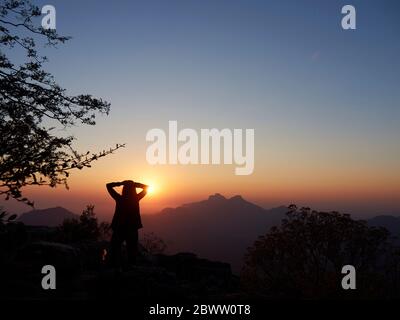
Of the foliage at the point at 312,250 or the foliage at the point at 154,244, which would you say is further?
the foliage at the point at 154,244

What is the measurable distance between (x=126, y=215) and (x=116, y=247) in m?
1.09

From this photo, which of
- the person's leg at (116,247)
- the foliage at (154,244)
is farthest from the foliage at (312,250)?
the person's leg at (116,247)

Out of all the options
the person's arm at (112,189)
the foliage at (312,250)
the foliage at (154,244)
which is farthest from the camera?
the foliage at (154,244)

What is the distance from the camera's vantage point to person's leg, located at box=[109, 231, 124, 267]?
467 inches

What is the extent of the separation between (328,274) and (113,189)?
81.5 feet

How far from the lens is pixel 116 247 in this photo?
1197 cm

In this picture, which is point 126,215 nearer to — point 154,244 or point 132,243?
point 132,243

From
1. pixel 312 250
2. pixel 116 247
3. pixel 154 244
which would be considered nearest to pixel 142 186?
pixel 116 247

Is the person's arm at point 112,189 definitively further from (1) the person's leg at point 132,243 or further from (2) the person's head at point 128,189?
(1) the person's leg at point 132,243

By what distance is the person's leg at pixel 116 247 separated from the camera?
11.9 metres

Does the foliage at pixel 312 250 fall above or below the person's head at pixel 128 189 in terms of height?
below

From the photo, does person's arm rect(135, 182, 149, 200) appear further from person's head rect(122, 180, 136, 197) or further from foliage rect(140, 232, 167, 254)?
foliage rect(140, 232, 167, 254)

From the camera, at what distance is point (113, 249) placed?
12.0 meters
